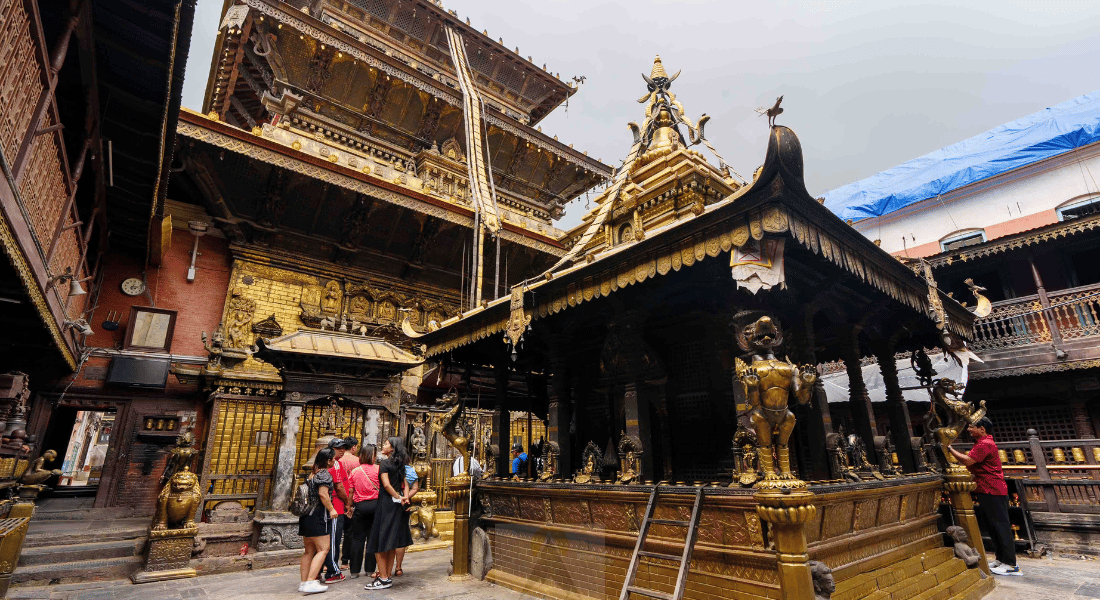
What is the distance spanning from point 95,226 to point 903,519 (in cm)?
1480

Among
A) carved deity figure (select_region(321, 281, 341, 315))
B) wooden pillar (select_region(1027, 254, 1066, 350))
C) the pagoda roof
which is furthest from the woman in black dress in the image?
wooden pillar (select_region(1027, 254, 1066, 350))

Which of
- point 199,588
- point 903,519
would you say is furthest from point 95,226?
point 903,519

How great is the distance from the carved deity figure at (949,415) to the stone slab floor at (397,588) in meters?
1.76

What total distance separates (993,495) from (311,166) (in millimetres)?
14930

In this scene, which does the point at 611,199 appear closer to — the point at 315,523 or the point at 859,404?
the point at 859,404

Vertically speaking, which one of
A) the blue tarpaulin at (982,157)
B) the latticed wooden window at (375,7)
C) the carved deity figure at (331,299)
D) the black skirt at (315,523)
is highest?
the latticed wooden window at (375,7)

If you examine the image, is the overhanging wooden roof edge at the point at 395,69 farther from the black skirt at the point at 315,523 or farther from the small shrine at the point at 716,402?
the black skirt at the point at 315,523

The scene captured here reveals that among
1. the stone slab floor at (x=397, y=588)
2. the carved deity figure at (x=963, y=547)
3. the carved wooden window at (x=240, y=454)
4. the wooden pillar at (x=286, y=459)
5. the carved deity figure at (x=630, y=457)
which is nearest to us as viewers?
the carved deity figure at (x=630, y=457)

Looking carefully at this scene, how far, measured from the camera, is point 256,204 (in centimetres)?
1324

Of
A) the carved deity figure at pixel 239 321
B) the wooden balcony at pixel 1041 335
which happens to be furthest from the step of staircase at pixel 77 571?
the wooden balcony at pixel 1041 335

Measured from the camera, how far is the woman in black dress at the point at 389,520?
6766 mm

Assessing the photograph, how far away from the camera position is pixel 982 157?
2142 cm

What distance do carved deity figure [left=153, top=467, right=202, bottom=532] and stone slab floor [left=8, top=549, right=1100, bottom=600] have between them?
880 mm

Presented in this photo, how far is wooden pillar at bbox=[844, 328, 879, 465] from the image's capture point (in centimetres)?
726
